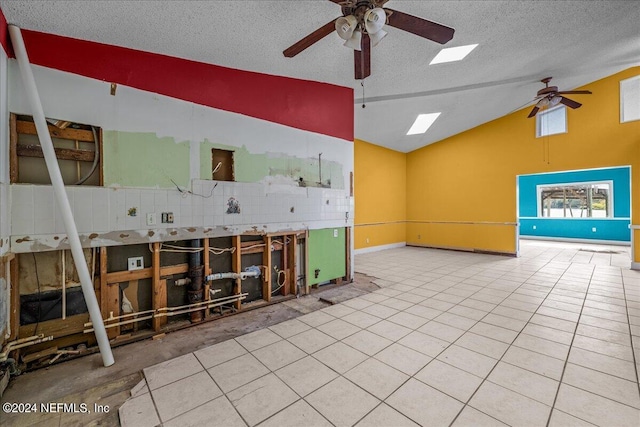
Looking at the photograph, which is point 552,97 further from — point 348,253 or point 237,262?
point 237,262

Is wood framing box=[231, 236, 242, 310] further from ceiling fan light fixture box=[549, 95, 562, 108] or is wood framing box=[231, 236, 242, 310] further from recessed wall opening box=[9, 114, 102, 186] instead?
ceiling fan light fixture box=[549, 95, 562, 108]

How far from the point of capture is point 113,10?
215 cm

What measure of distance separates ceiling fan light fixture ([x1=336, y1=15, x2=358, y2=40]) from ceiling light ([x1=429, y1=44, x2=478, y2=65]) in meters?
2.18

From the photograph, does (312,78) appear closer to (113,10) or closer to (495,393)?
(113,10)

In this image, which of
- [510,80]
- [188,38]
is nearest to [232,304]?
[188,38]

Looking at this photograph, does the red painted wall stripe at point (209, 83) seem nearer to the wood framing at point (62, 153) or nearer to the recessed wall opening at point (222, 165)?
the recessed wall opening at point (222, 165)

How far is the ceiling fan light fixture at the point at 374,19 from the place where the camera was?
2068mm

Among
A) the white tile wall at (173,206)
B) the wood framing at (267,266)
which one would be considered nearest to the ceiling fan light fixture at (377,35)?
the white tile wall at (173,206)

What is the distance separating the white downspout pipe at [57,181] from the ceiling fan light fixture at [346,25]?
2.59m

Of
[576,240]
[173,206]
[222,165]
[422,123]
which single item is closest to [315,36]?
[222,165]

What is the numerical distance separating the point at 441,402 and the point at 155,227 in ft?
9.84

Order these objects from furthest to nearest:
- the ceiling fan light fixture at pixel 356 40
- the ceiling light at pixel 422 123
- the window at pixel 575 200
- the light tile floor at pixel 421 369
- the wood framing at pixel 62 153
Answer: the window at pixel 575 200
the ceiling light at pixel 422 123
the ceiling fan light fixture at pixel 356 40
the wood framing at pixel 62 153
the light tile floor at pixel 421 369

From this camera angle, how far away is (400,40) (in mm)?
3256

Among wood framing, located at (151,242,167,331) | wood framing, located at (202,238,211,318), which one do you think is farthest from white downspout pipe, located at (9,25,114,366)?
wood framing, located at (202,238,211,318)
